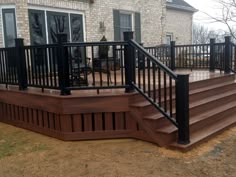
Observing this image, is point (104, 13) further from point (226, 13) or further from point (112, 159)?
point (226, 13)

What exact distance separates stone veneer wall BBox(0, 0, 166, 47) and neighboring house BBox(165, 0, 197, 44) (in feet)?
12.8

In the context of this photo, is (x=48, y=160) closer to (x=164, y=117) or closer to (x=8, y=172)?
(x=8, y=172)

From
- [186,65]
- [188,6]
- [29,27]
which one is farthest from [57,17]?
[188,6]

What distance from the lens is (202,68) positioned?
28.9 feet

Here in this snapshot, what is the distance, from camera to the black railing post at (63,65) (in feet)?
14.7

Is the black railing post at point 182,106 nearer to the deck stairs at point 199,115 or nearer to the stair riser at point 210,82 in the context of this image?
the deck stairs at point 199,115

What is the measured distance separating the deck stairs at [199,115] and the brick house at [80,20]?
184 inches

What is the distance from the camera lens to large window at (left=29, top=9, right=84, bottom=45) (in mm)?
8086

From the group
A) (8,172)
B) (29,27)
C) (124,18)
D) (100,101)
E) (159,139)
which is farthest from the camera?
(124,18)

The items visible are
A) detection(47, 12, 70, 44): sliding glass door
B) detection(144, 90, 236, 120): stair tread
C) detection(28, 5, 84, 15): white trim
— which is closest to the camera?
detection(144, 90, 236, 120): stair tread

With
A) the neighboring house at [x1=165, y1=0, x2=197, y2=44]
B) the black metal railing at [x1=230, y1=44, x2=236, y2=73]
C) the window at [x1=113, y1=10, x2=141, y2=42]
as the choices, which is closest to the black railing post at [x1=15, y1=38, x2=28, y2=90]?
the black metal railing at [x1=230, y1=44, x2=236, y2=73]

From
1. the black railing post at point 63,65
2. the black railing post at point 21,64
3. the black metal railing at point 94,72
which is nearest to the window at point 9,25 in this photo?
the black metal railing at point 94,72

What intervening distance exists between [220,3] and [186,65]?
28.8 ft

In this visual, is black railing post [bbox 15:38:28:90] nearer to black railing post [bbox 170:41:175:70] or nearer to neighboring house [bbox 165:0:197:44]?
black railing post [bbox 170:41:175:70]
